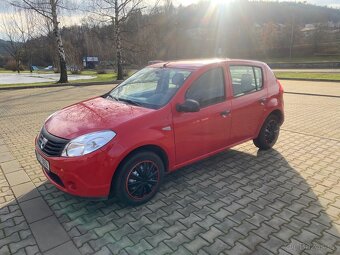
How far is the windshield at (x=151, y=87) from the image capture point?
142 inches

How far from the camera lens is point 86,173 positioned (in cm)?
289

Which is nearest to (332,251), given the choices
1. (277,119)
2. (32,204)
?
(277,119)

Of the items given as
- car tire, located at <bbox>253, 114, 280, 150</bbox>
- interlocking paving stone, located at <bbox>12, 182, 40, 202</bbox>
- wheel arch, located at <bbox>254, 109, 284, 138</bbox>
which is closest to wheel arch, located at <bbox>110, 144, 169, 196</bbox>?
interlocking paving stone, located at <bbox>12, 182, 40, 202</bbox>

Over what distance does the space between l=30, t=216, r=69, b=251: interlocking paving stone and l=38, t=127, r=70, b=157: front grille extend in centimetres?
75

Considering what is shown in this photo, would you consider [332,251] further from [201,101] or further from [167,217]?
[201,101]

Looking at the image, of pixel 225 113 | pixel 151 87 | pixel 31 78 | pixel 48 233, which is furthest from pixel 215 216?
pixel 31 78

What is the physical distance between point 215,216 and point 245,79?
234cm

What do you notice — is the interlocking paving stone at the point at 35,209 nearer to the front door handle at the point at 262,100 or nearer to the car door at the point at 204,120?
the car door at the point at 204,120

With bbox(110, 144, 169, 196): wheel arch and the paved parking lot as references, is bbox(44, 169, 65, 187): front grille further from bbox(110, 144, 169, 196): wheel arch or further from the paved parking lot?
bbox(110, 144, 169, 196): wheel arch

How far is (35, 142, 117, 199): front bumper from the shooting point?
2875mm

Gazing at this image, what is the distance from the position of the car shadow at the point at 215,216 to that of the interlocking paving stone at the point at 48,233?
3.4 inches

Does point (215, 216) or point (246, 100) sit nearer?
point (215, 216)

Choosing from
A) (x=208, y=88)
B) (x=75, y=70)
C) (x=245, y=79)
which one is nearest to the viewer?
(x=208, y=88)

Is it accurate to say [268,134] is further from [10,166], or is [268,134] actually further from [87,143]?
[10,166]
